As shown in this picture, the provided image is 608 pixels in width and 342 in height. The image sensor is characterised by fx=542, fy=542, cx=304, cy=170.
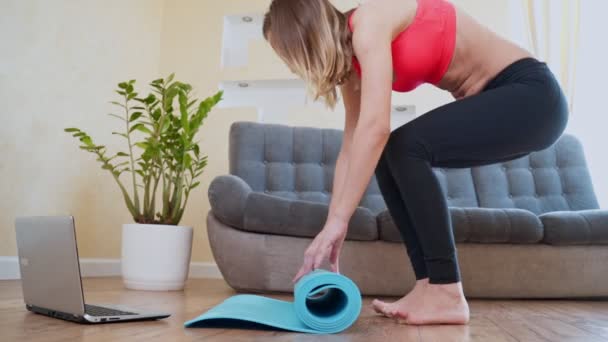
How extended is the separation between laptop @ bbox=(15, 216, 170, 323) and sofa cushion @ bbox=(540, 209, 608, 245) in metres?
1.92

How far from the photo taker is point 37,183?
105 inches

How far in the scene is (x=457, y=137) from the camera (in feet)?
4.52

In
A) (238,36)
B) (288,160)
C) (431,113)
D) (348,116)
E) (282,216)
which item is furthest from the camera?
(238,36)

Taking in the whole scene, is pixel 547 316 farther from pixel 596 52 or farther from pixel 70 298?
pixel 596 52

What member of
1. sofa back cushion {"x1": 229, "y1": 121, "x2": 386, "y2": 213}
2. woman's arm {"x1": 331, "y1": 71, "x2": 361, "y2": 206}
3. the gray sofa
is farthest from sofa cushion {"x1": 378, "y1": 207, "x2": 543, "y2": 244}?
woman's arm {"x1": 331, "y1": 71, "x2": 361, "y2": 206}

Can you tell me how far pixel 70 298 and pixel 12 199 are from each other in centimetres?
157

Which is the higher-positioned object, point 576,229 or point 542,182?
point 542,182

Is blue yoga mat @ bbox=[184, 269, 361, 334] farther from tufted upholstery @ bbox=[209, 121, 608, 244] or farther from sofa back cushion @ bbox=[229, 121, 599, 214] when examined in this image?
sofa back cushion @ bbox=[229, 121, 599, 214]

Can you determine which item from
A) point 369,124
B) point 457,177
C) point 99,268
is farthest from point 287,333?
point 99,268

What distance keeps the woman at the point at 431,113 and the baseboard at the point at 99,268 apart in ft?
5.64

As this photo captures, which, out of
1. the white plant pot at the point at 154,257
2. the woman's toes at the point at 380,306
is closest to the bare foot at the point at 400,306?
the woman's toes at the point at 380,306

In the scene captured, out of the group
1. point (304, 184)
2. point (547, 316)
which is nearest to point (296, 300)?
point (547, 316)

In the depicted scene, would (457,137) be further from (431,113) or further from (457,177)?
(457,177)

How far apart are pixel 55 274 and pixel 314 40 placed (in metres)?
0.82
